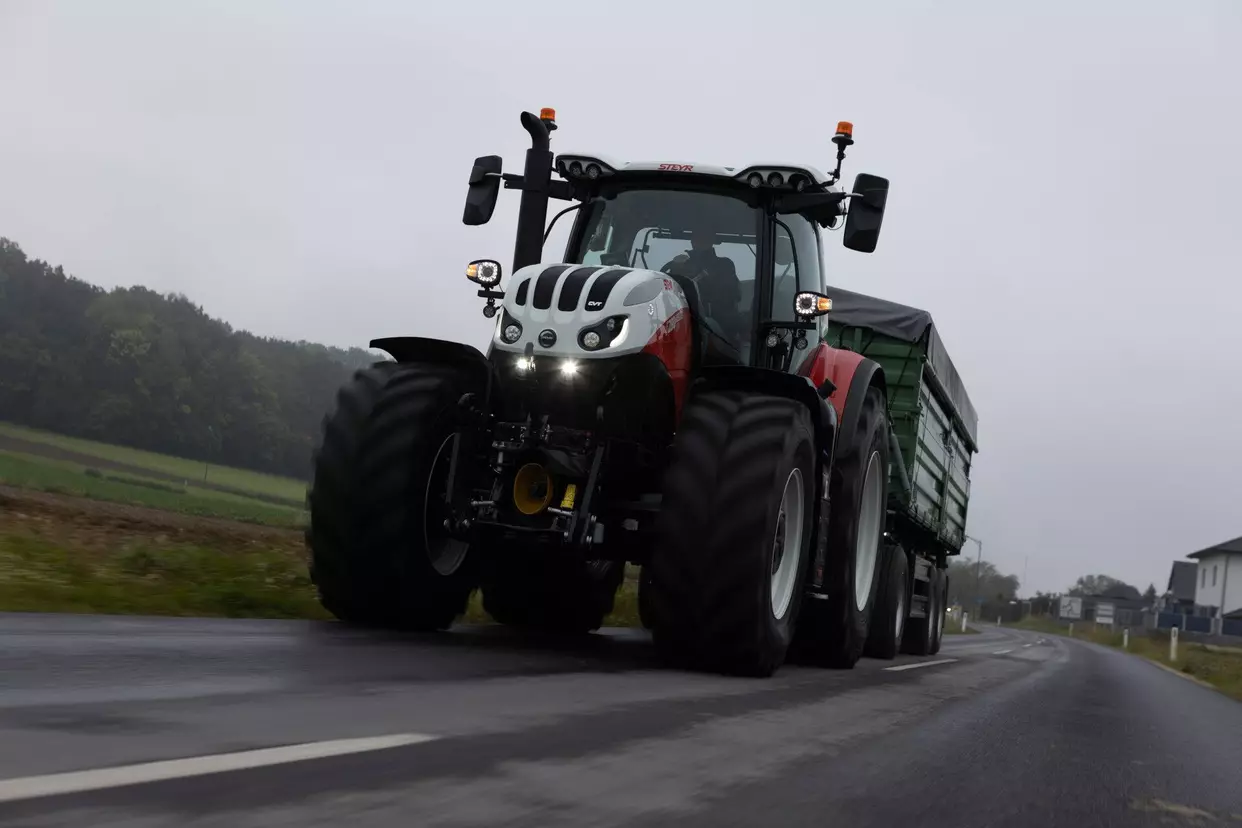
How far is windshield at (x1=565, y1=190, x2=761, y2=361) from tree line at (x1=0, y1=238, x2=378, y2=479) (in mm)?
29109

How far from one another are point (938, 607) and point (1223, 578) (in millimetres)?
91172

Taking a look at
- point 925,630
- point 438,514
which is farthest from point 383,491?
point 925,630

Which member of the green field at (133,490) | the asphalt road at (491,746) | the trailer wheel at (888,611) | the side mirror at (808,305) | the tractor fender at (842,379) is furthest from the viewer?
the green field at (133,490)

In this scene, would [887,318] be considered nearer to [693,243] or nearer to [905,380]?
[905,380]

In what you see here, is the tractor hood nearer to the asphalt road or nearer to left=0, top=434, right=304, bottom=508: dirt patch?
the asphalt road

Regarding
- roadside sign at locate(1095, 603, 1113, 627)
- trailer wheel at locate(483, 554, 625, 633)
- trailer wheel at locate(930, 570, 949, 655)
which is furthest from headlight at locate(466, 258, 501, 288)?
roadside sign at locate(1095, 603, 1113, 627)

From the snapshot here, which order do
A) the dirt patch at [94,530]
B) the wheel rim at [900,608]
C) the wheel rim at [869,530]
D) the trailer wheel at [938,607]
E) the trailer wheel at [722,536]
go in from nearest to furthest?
the trailer wheel at [722,536], the wheel rim at [869,530], the dirt patch at [94,530], the wheel rim at [900,608], the trailer wheel at [938,607]

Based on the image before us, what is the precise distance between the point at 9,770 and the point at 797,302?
5.52 metres

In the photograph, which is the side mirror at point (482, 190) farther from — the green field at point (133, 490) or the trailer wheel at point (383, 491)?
the green field at point (133, 490)

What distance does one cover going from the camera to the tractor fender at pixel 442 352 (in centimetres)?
723

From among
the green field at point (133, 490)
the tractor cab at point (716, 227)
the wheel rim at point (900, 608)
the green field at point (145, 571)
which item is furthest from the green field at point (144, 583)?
the green field at point (133, 490)

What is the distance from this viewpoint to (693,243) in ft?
25.6

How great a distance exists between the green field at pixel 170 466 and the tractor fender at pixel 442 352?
93.2 feet

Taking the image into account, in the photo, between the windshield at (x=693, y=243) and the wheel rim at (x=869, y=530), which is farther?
the wheel rim at (x=869, y=530)
